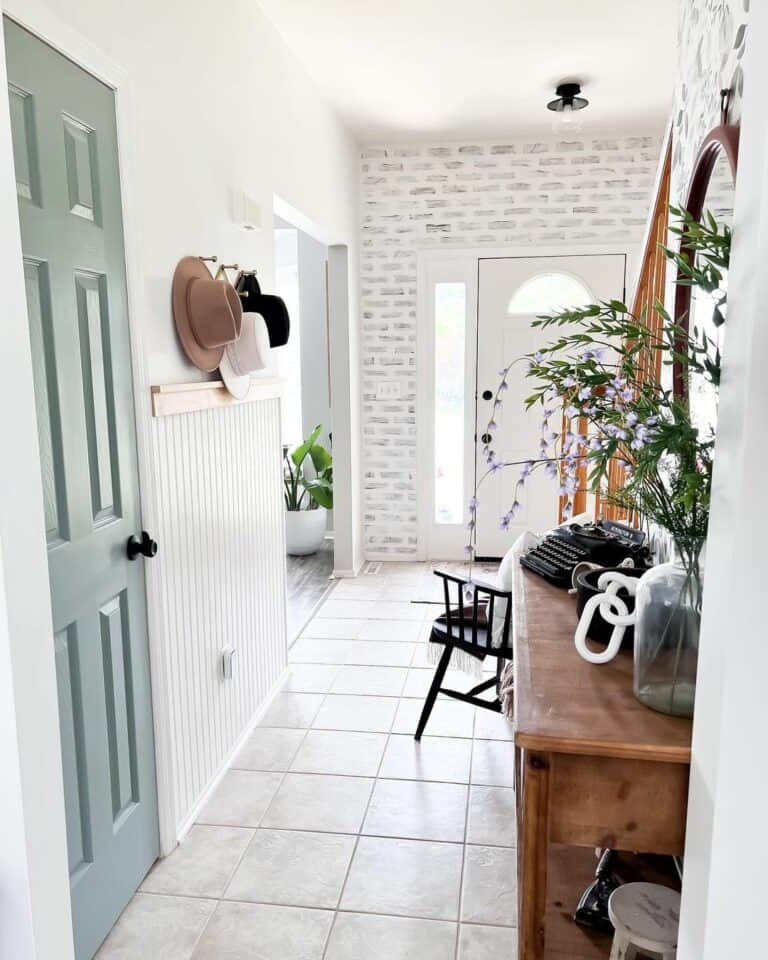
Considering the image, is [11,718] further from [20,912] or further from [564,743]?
[564,743]

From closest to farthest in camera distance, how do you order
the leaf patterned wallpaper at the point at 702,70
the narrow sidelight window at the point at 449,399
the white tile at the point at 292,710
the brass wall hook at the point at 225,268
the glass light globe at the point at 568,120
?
the leaf patterned wallpaper at the point at 702,70
the brass wall hook at the point at 225,268
the white tile at the point at 292,710
the glass light globe at the point at 568,120
the narrow sidelight window at the point at 449,399

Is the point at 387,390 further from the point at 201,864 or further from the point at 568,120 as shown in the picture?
the point at 201,864

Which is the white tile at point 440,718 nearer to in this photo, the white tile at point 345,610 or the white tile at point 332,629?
the white tile at point 332,629

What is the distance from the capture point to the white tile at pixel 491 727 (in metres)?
2.92

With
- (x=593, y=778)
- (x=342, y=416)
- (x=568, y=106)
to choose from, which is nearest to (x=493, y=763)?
(x=593, y=778)

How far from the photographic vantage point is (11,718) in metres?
1.10

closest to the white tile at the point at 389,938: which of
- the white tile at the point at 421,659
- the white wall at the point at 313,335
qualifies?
the white tile at the point at 421,659

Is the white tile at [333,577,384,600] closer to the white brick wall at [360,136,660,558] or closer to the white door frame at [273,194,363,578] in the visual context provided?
the white door frame at [273,194,363,578]

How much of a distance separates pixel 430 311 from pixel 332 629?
233cm

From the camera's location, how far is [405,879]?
2.13m

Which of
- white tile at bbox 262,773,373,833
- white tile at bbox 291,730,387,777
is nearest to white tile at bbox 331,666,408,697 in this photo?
white tile at bbox 291,730,387,777

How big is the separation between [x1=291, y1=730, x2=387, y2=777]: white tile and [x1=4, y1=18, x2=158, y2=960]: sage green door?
28.5 inches

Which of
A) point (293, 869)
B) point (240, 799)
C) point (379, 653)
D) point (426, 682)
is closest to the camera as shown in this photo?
point (293, 869)

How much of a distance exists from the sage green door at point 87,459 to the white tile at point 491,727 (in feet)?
4.35
